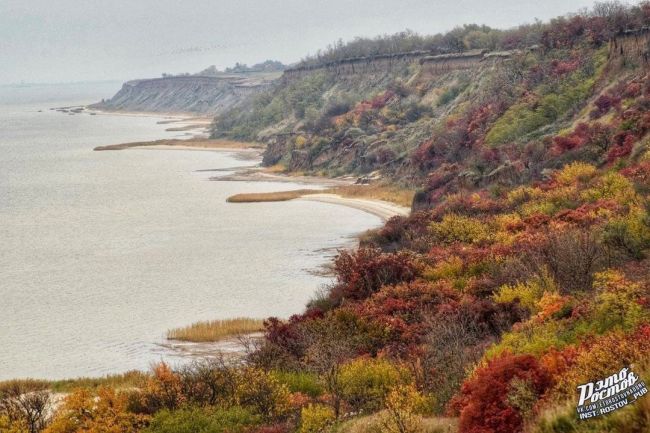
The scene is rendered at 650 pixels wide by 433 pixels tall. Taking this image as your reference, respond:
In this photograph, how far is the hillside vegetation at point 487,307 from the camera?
1408cm

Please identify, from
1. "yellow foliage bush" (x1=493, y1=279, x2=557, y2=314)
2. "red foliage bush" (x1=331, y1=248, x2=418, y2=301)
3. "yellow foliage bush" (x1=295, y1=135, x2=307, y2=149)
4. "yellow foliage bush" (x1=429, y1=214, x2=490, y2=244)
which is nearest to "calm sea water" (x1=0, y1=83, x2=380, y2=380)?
"red foliage bush" (x1=331, y1=248, x2=418, y2=301)

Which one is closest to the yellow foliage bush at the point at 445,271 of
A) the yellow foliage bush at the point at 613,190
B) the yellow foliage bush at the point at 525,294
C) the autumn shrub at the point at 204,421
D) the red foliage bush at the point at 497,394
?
the yellow foliage bush at the point at 525,294

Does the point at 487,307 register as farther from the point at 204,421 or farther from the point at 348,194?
the point at 348,194

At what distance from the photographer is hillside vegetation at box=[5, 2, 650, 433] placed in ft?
46.2

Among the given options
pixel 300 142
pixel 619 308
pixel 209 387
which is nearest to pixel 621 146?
pixel 619 308

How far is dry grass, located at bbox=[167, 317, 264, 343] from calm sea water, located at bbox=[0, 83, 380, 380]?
3.01 ft

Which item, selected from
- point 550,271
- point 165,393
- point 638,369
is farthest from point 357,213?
point 638,369

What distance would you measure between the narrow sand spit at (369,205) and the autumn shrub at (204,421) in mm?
38864

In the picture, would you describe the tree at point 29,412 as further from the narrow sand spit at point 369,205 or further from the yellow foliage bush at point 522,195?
the narrow sand spit at point 369,205

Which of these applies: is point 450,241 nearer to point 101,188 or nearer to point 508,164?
point 508,164

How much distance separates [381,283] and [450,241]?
746cm

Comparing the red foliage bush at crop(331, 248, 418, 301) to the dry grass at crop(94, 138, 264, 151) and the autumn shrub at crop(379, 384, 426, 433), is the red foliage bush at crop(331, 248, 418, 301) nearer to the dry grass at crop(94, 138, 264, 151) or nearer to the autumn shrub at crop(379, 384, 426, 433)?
the autumn shrub at crop(379, 384, 426, 433)

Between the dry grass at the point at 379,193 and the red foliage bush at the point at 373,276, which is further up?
the red foliage bush at the point at 373,276

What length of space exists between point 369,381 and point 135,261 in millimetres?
30958
